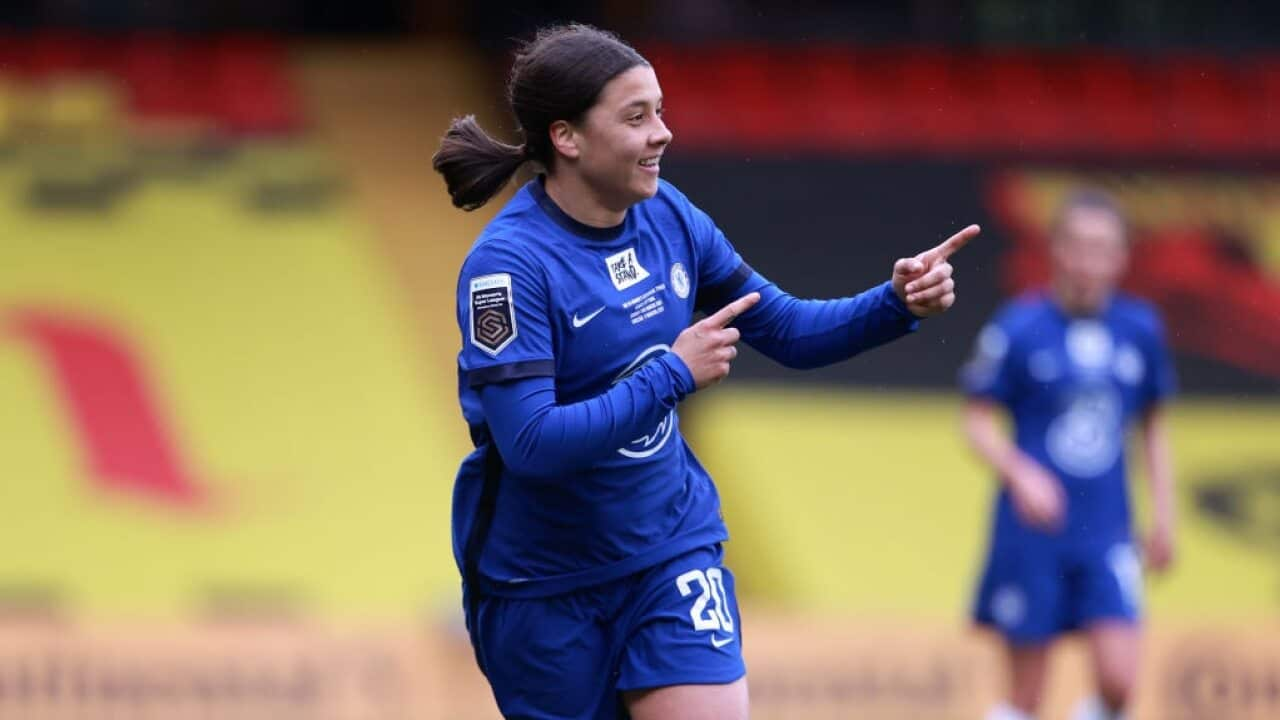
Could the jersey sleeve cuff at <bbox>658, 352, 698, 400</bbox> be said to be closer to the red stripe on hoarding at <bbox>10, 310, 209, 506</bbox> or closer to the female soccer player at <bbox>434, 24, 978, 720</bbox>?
the female soccer player at <bbox>434, 24, 978, 720</bbox>

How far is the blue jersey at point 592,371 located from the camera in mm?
4176

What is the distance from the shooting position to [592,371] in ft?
14.3

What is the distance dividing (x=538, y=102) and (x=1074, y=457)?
12.5 ft

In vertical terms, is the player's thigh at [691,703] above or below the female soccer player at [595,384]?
below

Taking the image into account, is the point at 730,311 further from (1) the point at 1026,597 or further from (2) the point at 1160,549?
(2) the point at 1160,549

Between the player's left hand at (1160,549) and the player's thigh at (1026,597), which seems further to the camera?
the player's left hand at (1160,549)

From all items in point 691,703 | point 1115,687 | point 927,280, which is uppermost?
point 927,280

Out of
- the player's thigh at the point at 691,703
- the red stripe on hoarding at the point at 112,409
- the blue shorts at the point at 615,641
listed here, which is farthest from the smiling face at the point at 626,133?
the red stripe on hoarding at the point at 112,409

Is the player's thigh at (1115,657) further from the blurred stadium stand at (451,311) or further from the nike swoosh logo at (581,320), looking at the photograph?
the nike swoosh logo at (581,320)

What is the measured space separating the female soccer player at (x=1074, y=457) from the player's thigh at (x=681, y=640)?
2.99m

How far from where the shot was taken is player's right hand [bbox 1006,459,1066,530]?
7.13 meters

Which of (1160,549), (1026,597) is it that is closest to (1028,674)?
(1026,597)

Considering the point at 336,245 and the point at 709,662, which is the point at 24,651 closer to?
the point at 336,245

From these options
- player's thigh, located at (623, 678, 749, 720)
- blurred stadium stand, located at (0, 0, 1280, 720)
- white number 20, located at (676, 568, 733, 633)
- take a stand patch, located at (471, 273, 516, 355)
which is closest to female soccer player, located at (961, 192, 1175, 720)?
blurred stadium stand, located at (0, 0, 1280, 720)
